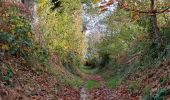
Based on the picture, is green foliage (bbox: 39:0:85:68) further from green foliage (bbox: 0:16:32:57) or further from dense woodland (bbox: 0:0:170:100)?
green foliage (bbox: 0:16:32:57)

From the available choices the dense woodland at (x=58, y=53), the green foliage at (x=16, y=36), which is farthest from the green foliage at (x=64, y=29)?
the green foliage at (x=16, y=36)

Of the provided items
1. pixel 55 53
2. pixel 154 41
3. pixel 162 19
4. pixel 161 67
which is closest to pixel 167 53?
pixel 161 67

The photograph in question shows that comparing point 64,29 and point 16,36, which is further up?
point 64,29

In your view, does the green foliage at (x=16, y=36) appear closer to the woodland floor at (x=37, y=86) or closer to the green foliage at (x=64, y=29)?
the woodland floor at (x=37, y=86)

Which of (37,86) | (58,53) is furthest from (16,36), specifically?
(58,53)

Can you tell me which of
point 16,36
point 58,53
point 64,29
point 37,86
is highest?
point 64,29

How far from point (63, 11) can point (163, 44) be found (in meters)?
14.5

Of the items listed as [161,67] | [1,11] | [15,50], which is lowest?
[161,67]

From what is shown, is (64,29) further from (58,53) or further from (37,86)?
(37,86)

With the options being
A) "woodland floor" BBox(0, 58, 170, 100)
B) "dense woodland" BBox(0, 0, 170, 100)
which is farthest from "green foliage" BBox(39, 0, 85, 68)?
"woodland floor" BBox(0, 58, 170, 100)

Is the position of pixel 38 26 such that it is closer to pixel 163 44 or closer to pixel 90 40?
pixel 163 44

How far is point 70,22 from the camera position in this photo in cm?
2855

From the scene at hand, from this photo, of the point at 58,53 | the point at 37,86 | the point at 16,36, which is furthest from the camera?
the point at 58,53

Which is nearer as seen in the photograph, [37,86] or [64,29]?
[37,86]
